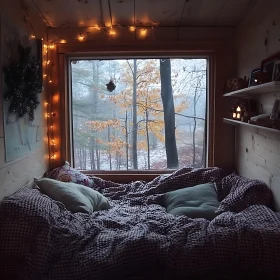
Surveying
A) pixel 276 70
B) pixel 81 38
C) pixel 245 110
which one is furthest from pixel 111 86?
pixel 276 70

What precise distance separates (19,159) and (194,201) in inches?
52.9

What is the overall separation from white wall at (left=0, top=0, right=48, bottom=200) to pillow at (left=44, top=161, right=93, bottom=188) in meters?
0.10

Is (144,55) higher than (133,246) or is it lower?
higher

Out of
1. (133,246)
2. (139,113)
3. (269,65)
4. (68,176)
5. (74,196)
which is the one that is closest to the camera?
(133,246)

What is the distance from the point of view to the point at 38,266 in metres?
1.58

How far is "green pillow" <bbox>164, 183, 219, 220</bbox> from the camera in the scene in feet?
6.97

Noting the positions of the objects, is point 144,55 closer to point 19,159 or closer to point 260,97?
point 260,97

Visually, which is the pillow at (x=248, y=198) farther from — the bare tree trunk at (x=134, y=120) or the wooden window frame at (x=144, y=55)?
the bare tree trunk at (x=134, y=120)

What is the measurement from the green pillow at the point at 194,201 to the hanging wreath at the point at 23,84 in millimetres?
1307

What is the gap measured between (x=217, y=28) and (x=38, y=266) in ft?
8.25

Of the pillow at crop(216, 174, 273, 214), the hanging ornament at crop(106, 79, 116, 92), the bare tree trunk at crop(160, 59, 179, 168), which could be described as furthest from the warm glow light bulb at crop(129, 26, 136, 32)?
the pillow at crop(216, 174, 273, 214)

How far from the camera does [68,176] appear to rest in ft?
8.90

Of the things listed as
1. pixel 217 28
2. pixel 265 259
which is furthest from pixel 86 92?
pixel 265 259

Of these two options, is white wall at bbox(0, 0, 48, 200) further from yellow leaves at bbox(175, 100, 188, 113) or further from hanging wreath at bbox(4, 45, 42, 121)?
yellow leaves at bbox(175, 100, 188, 113)
